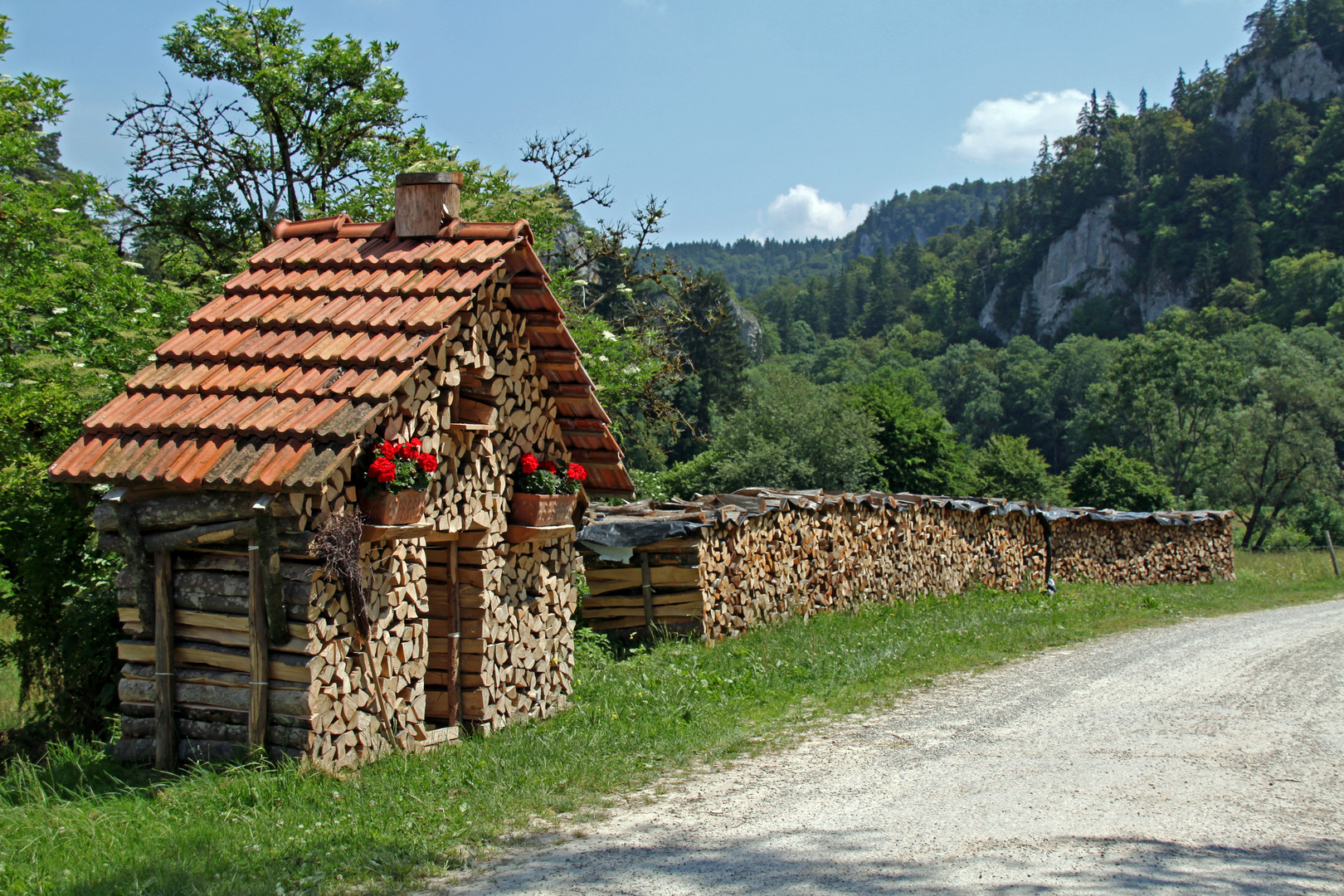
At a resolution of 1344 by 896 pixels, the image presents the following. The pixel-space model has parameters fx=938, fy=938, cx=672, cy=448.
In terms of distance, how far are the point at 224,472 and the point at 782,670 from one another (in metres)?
6.06

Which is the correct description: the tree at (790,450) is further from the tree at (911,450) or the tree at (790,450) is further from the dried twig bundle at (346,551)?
the dried twig bundle at (346,551)

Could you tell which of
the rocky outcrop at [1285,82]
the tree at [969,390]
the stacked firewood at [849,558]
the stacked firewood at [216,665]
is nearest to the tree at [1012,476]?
the stacked firewood at [849,558]

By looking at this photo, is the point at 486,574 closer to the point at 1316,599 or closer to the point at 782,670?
the point at 782,670

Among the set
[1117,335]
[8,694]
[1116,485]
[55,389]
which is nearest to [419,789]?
[55,389]

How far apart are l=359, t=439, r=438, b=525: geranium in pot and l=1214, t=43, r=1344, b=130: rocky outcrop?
136366mm

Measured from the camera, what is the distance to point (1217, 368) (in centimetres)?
5772

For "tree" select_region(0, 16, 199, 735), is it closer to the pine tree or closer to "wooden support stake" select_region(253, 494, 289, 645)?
"wooden support stake" select_region(253, 494, 289, 645)

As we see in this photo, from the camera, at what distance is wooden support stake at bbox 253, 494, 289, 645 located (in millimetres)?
5738

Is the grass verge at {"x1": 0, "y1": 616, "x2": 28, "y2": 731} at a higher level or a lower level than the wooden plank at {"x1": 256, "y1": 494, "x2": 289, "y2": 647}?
lower

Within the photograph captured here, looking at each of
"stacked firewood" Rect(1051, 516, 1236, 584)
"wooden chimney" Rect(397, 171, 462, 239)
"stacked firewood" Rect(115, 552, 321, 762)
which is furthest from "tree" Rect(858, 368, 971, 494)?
"stacked firewood" Rect(115, 552, 321, 762)

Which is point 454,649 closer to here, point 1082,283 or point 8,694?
point 8,694

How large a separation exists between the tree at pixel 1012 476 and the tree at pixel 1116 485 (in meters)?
6.08

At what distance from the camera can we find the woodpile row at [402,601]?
585 cm

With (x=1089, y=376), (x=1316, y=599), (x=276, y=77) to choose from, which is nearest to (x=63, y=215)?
(x=276, y=77)
